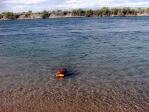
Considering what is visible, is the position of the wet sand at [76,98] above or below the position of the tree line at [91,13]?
above

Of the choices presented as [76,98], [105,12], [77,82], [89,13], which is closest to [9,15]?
[89,13]

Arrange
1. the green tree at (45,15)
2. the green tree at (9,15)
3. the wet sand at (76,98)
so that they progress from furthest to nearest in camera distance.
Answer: the green tree at (9,15)
the green tree at (45,15)
the wet sand at (76,98)

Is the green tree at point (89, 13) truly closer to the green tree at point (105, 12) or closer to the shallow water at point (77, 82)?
the green tree at point (105, 12)

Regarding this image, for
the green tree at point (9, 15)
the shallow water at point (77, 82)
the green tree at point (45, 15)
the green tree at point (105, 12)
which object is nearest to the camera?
the shallow water at point (77, 82)

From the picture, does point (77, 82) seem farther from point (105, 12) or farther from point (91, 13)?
point (105, 12)

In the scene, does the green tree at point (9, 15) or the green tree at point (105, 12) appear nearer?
the green tree at point (9, 15)

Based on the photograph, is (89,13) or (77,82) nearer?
(77,82)

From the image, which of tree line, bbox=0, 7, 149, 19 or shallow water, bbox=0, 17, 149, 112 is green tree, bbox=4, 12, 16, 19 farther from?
shallow water, bbox=0, 17, 149, 112

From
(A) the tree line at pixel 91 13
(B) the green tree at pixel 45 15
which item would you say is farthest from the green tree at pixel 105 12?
(B) the green tree at pixel 45 15

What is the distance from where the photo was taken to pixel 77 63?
1845cm

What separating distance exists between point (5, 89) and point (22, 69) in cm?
388

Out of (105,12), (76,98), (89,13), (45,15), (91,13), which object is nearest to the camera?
(76,98)

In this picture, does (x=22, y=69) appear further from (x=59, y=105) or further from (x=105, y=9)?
(x=105, y=9)

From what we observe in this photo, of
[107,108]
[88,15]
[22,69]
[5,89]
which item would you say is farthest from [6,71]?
[88,15]
